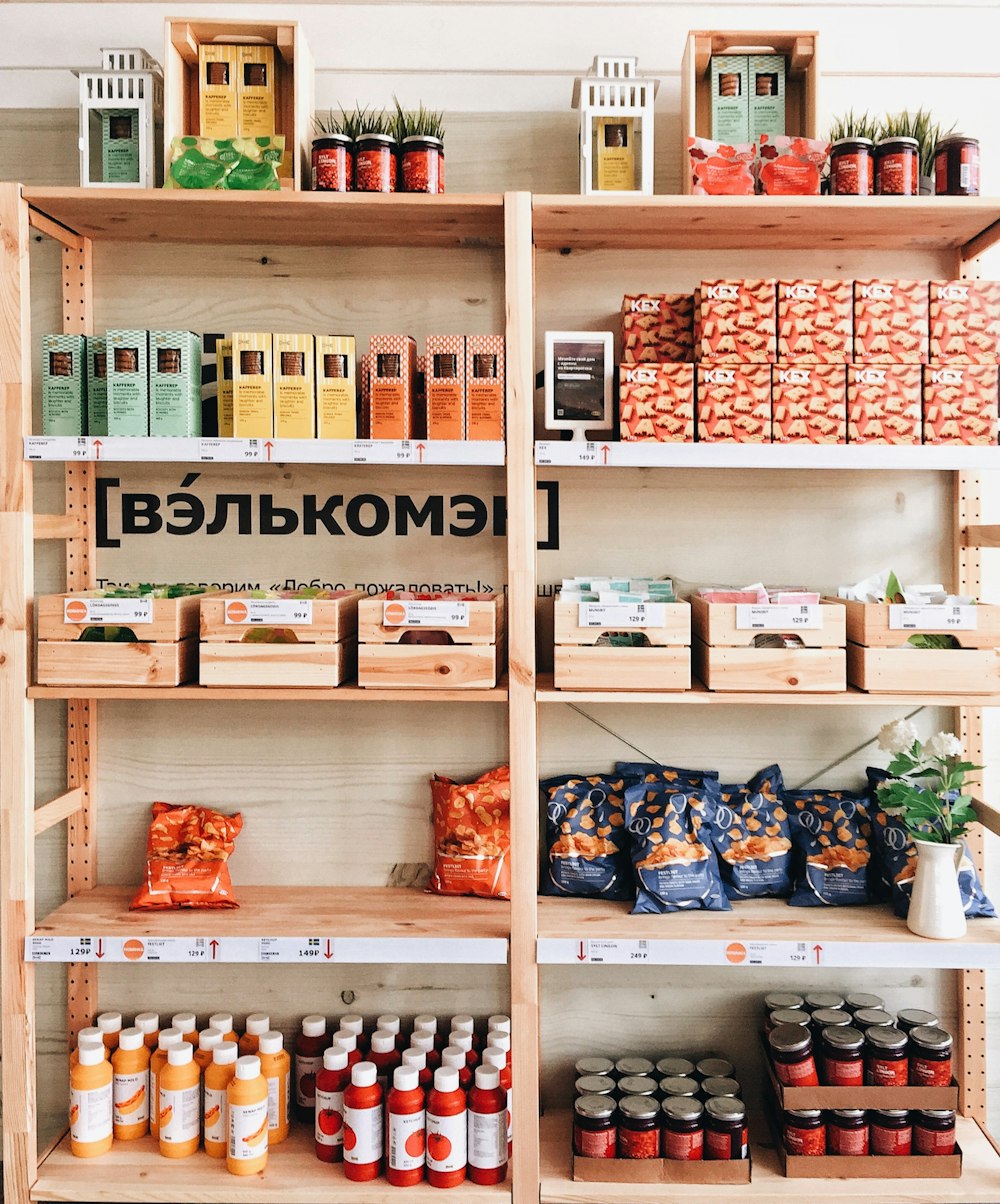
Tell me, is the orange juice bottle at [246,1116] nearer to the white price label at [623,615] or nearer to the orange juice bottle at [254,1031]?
the orange juice bottle at [254,1031]

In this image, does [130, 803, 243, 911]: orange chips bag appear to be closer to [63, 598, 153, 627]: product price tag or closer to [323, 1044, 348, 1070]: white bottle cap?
[323, 1044, 348, 1070]: white bottle cap

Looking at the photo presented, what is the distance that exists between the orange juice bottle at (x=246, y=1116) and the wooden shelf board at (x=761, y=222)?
6.06 feet

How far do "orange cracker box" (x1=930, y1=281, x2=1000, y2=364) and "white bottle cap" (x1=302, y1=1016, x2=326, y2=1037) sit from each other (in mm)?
1962

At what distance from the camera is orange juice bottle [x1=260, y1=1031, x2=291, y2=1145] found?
2.23 meters

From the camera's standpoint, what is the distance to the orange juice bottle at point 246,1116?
6.89ft

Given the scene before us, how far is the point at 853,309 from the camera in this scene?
6.93ft

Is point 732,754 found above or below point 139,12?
below

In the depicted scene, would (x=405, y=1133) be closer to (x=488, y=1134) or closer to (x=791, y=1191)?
(x=488, y=1134)

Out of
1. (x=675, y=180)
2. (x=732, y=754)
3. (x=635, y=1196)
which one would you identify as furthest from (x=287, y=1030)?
(x=675, y=180)

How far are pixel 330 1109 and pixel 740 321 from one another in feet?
6.08

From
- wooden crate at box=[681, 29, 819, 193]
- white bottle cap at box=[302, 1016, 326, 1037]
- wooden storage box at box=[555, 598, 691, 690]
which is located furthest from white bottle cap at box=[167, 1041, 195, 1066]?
wooden crate at box=[681, 29, 819, 193]

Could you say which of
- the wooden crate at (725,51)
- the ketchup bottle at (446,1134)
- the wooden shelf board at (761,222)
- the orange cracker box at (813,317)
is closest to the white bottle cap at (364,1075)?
the ketchup bottle at (446,1134)

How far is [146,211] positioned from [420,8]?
0.83 meters

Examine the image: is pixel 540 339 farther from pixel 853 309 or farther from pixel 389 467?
pixel 853 309
